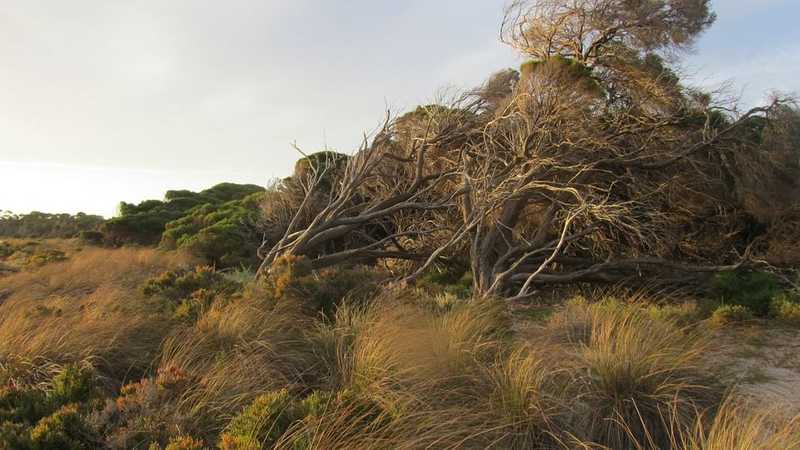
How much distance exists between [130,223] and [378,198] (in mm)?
13883

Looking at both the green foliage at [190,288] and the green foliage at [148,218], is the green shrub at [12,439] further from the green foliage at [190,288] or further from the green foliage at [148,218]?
the green foliage at [148,218]

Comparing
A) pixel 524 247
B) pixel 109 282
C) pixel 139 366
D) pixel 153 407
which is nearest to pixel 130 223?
pixel 109 282

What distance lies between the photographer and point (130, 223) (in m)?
20.9

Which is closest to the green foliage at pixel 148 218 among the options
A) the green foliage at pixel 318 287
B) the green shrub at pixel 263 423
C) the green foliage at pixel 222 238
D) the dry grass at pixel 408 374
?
the green foliage at pixel 222 238

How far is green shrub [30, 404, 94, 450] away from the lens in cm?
282

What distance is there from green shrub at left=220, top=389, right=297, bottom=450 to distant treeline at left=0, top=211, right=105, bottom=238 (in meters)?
32.7

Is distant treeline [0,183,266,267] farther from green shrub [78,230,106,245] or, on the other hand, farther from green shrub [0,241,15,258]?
green shrub [0,241,15,258]

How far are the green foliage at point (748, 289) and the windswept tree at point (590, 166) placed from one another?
0.58m

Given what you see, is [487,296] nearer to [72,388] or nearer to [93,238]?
[72,388]

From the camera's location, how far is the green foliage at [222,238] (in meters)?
14.8

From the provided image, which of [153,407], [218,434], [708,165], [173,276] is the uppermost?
[708,165]

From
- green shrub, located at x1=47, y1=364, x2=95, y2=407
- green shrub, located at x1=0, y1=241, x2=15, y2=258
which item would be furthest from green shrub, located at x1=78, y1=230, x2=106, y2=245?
green shrub, located at x1=47, y1=364, x2=95, y2=407

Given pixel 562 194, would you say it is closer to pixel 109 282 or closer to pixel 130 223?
pixel 109 282

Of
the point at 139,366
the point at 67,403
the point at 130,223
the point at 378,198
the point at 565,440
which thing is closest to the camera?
the point at 565,440
